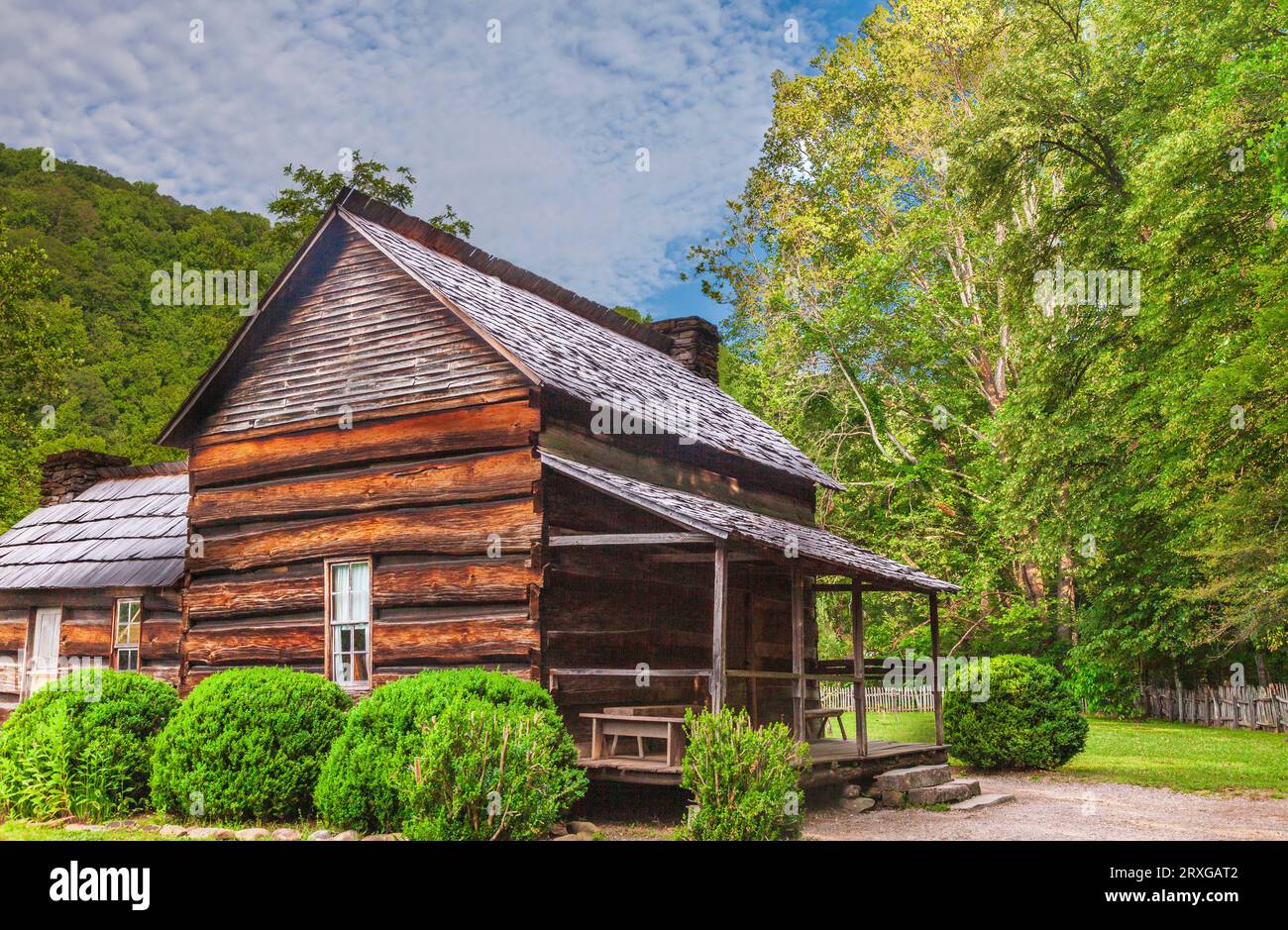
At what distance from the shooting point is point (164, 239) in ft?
153

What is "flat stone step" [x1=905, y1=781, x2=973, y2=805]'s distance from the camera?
14992 mm

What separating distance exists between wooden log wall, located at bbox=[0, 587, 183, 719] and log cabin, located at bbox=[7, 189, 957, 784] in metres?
2.24

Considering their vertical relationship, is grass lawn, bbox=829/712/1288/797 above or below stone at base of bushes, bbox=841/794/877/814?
below

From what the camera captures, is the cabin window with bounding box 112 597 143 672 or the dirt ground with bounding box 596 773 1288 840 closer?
the dirt ground with bounding box 596 773 1288 840

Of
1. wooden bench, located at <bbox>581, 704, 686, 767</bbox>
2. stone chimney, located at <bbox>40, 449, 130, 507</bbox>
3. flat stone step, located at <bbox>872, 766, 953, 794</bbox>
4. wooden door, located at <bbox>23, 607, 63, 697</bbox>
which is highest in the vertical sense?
stone chimney, located at <bbox>40, 449, 130, 507</bbox>

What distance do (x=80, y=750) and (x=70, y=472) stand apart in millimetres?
13604

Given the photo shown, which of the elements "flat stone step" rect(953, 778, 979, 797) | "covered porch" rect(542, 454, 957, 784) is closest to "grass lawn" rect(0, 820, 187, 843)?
"covered porch" rect(542, 454, 957, 784)

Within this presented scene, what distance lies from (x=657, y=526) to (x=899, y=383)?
20.8 metres

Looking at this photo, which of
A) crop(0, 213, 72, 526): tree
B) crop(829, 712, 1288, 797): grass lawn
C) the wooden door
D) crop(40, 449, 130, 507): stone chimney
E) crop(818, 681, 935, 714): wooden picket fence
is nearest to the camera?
crop(829, 712, 1288, 797): grass lawn

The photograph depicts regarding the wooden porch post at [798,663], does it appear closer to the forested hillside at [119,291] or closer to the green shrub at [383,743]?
the green shrub at [383,743]

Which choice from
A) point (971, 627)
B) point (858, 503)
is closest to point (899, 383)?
point (858, 503)

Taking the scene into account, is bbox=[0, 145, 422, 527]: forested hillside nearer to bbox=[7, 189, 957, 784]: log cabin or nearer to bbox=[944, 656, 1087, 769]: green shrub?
bbox=[7, 189, 957, 784]: log cabin

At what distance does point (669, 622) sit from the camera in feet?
49.1

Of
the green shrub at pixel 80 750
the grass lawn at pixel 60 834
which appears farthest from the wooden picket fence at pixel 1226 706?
the grass lawn at pixel 60 834
